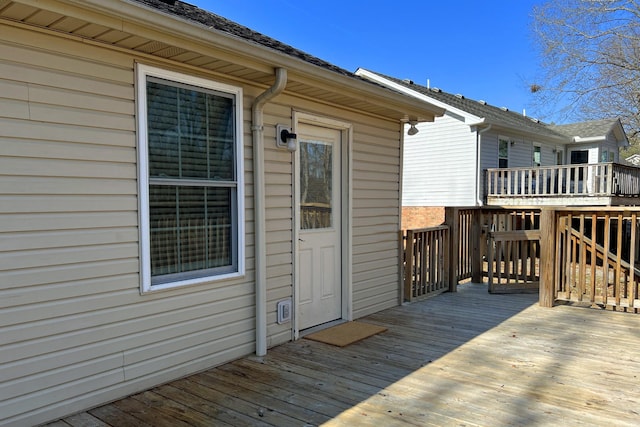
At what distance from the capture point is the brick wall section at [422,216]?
1400cm

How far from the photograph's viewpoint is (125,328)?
2.88 metres

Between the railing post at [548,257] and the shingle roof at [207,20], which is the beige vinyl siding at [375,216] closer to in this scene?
the shingle roof at [207,20]

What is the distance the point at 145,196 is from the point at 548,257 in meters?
4.89

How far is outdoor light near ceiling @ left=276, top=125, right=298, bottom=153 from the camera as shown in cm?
389

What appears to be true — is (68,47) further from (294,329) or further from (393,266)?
(393,266)

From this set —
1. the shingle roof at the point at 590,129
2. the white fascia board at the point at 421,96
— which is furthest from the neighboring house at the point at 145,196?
the shingle roof at the point at 590,129

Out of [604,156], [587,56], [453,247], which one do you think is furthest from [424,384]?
[604,156]

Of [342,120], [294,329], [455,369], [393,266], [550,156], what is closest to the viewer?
[455,369]

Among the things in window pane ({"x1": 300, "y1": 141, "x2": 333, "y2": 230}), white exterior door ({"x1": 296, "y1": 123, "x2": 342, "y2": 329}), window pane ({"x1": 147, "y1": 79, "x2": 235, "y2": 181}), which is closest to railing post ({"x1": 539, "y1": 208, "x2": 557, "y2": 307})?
white exterior door ({"x1": 296, "y1": 123, "x2": 342, "y2": 329})

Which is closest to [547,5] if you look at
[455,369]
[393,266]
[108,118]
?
[393,266]

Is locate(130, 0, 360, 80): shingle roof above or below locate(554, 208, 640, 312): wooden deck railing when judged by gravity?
above

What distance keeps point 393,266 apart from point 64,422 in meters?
4.03

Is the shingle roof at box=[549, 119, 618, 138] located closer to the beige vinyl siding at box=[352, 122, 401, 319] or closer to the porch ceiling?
the beige vinyl siding at box=[352, 122, 401, 319]

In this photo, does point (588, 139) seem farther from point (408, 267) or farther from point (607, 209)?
point (408, 267)
